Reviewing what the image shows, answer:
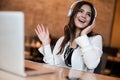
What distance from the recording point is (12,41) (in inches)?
54.0

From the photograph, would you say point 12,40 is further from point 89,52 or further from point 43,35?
point 43,35

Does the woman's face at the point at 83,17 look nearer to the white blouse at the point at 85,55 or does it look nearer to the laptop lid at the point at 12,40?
the white blouse at the point at 85,55

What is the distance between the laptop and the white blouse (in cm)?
86

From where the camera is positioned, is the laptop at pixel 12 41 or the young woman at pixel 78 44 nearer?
the laptop at pixel 12 41

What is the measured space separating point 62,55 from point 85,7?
0.59 meters

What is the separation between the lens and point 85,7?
2686 mm

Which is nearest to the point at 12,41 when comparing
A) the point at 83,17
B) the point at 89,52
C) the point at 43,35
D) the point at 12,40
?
the point at 12,40

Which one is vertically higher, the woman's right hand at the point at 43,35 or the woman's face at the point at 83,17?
the woman's face at the point at 83,17

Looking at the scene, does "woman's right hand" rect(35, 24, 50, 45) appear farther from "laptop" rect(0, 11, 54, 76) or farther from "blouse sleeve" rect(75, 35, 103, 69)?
"laptop" rect(0, 11, 54, 76)

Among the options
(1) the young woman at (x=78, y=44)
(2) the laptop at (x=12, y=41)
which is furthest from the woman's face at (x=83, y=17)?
(2) the laptop at (x=12, y=41)

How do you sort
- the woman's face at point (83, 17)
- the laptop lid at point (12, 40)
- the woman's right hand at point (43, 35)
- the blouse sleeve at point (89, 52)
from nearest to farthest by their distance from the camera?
the laptop lid at point (12, 40)
the blouse sleeve at point (89, 52)
the woman's right hand at point (43, 35)
the woman's face at point (83, 17)

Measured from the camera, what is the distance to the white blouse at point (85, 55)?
2240mm

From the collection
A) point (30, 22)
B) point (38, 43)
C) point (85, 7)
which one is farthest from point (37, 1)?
point (85, 7)

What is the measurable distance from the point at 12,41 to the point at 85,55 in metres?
1.03
